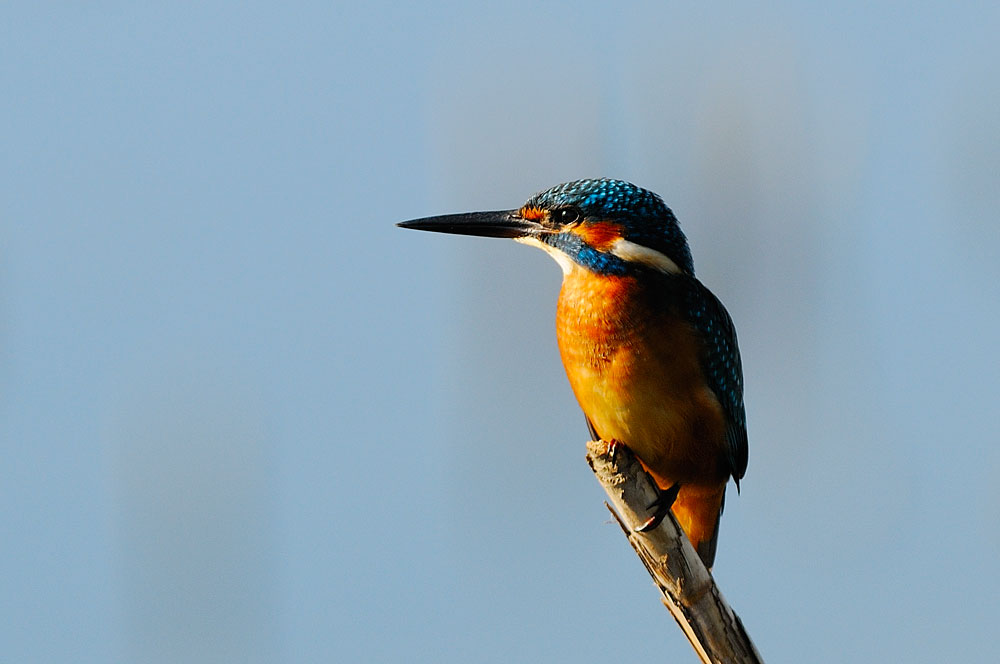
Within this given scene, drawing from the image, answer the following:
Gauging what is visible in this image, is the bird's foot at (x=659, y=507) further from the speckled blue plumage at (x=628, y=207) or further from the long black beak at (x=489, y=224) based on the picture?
the long black beak at (x=489, y=224)

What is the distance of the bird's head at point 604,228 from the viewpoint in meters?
2.00

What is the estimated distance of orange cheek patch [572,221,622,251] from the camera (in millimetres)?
2004

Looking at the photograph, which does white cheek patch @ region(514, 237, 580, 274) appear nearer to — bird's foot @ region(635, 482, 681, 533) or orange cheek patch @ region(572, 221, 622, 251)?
orange cheek patch @ region(572, 221, 622, 251)

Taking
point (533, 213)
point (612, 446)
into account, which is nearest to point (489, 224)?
point (533, 213)

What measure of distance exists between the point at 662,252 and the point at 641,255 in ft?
0.19

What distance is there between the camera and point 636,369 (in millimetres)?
1906

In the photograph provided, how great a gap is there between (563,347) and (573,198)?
0.29 m

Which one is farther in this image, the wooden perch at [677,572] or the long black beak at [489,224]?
the long black beak at [489,224]

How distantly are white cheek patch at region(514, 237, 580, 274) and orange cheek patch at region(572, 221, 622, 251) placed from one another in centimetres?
6

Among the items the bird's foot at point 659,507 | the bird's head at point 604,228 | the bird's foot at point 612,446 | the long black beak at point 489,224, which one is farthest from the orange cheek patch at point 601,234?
the bird's foot at point 659,507

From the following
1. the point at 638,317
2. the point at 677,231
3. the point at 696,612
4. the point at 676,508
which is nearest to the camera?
the point at 696,612

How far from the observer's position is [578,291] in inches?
78.2

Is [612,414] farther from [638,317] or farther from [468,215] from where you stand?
[468,215]

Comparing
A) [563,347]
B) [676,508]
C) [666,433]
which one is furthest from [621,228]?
[676,508]
